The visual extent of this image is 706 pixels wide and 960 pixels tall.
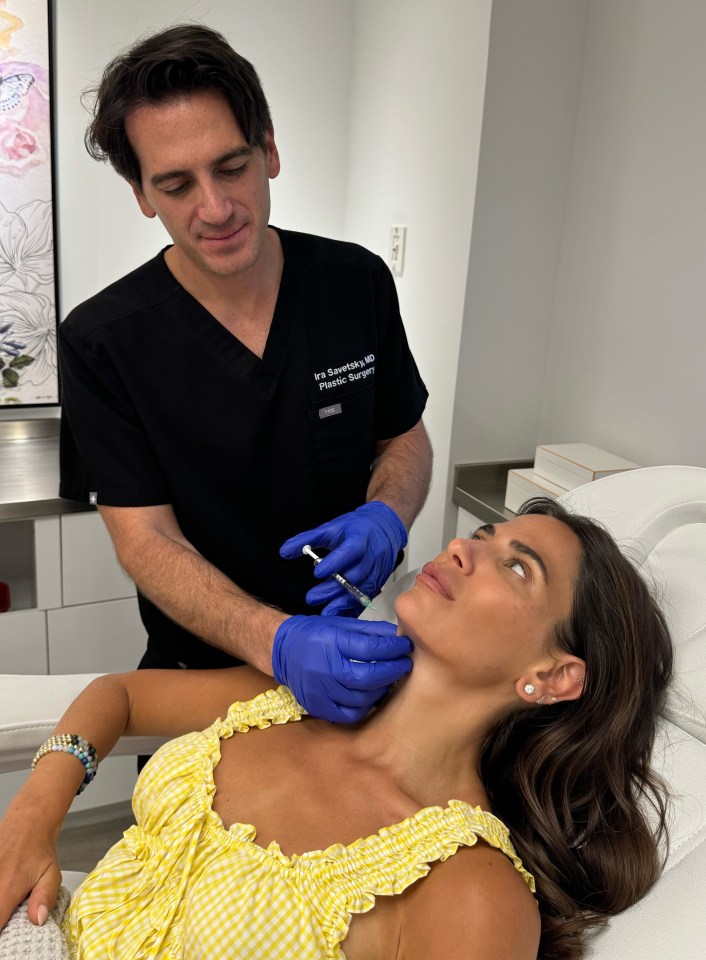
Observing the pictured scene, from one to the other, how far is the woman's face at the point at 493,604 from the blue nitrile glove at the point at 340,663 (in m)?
0.05

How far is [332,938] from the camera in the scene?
90 cm

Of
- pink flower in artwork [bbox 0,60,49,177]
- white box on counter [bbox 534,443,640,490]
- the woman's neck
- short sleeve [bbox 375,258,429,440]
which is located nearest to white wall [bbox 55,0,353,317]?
pink flower in artwork [bbox 0,60,49,177]

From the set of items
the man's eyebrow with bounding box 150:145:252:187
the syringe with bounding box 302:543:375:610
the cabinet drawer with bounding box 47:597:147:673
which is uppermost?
the man's eyebrow with bounding box 150:145:252:187

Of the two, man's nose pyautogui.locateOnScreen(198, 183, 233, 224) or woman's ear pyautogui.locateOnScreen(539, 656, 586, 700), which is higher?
man's nose pyautogui.locateOnScreen(198, 183, 233, 224)

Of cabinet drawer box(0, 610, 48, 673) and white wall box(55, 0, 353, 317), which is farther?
white wall box(55, 0, 353, 317)

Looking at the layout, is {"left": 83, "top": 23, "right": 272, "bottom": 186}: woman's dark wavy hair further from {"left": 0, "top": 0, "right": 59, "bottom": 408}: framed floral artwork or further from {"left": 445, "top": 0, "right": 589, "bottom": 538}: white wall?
{"left": 0, "top": 0, "right": 59, "bottom": 408}: framed floral artwork

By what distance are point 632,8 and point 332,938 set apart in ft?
5.99

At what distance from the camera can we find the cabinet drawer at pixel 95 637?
209cm

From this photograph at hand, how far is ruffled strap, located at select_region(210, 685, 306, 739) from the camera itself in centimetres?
116

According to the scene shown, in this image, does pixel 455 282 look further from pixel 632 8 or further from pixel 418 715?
pixel 418 715

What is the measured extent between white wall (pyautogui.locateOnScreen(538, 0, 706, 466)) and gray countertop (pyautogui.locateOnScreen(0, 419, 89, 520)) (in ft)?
4.22

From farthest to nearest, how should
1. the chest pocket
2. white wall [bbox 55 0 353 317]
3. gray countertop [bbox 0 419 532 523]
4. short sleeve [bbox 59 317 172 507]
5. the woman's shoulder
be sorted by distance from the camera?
white wall [bbox 55 0 353 317], gray countertop [bbox 0 419 532 523], the chest pocket, short sleeve [bbox 59 317 172 507], the woman's shoulder

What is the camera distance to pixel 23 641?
2049 mm

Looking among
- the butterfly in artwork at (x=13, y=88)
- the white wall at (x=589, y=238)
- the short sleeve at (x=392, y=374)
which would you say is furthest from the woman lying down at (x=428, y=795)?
the butterfly in artwork at (x=13, y=88)
